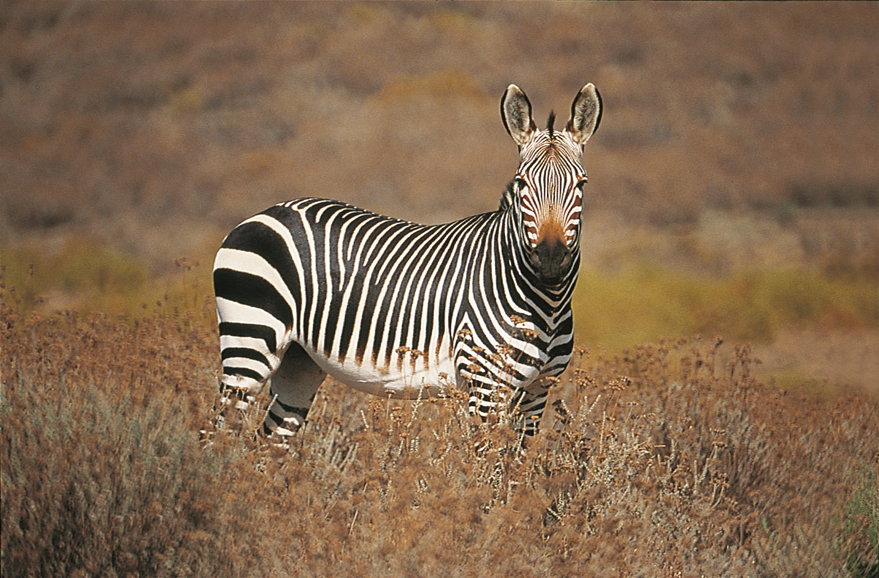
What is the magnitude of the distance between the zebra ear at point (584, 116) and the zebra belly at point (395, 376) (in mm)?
1527

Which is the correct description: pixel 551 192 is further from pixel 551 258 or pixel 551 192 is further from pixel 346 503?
pixel 346 503

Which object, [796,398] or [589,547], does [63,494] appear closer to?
[589,547]

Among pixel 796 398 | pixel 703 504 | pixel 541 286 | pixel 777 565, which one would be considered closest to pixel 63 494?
pixel 541 286

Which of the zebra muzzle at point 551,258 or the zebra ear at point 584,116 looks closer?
the zebra muzzle at point 551,258

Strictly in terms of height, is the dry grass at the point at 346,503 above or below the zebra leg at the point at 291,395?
below

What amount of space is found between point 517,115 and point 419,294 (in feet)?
4.06

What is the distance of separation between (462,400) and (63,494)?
189cm

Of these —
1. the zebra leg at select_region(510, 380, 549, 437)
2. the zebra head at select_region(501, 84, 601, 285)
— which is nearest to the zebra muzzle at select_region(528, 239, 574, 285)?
the zebra head at select_region(501, 84, 601, 285)

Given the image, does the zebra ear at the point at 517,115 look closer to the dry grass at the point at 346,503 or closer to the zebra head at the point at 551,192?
the zebra head at the point at 551,192

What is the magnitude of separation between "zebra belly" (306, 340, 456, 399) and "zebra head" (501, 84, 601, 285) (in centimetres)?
84

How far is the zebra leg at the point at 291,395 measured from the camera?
553 centimetres

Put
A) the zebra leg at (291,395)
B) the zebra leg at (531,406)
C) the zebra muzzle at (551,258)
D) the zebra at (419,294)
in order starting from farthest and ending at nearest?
the zebra leg at (291,395)
the zebra leg at (531,406)
the zebra at (419,294)
the zebra muzzle at (551,258)

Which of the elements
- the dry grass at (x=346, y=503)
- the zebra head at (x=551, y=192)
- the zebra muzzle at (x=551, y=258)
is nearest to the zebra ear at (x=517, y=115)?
the zebra head at (x=551, y=192)

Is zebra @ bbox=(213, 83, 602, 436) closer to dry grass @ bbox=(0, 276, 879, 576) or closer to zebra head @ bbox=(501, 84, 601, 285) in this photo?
zebra head @ bbox=(501, 84, 601, 285)
